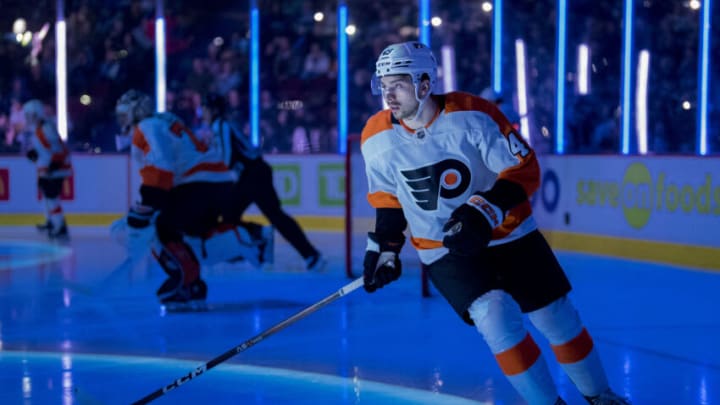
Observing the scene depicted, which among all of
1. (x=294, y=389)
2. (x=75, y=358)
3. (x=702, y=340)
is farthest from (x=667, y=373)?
(x=75, y=358)

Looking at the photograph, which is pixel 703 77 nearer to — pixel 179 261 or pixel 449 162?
pixel 179 261

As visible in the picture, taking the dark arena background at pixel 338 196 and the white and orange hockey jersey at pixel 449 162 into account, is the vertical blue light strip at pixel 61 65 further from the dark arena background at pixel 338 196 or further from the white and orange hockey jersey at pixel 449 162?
the white and orange hockey jersey at pixel 449 162

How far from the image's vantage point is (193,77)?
11867mm

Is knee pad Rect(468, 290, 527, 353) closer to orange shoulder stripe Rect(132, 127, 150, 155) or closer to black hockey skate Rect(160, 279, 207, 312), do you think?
orange shoulder stripe Rect(132, 127, 150, 155)

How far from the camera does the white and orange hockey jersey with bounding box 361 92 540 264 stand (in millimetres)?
2957

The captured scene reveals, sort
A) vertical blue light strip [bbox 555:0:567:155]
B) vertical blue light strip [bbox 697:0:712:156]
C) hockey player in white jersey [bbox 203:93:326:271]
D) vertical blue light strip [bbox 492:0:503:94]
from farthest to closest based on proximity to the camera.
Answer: vertical blue light strip [bbox 492:0:503:94]
vertical blue light strip [bbox 555:0:567:155]
vertical blue light strip [bbox 697:0:712:156]
hockey player in white jersey [bbox 203:93:326:271]

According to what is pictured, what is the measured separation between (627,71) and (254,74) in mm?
4376

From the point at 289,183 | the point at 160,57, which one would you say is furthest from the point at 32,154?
the point at 289,183

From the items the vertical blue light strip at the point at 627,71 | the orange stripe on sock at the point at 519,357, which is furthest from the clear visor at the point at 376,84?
the vertical blue light strip at the point at 627,71

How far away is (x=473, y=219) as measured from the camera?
282cm

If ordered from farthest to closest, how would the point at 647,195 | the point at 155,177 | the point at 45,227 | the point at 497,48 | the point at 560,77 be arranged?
the point at 497,48 < the point at 45,227 < the point at 560,77 < the point at 647,195 < the point at 155,177

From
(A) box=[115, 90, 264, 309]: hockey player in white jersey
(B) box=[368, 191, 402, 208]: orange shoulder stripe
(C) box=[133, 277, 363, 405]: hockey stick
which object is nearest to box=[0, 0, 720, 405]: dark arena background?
(C) box=[133, 277, 363, 405]: hockey stick

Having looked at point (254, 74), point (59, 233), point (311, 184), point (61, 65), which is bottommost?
point (59, 233)

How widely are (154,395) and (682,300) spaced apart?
12.1 feet
